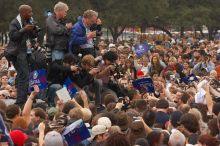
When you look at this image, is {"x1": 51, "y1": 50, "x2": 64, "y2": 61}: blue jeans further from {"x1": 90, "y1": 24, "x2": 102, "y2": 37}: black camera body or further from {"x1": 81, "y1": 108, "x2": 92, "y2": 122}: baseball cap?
{"x1": 81, "y1": 108, "x2": 92, "y2": 122}: baseball cap

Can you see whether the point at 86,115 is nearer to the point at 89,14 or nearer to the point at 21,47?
the point at 21,47

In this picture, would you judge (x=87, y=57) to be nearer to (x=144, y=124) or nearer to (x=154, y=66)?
(x=144, y=124)

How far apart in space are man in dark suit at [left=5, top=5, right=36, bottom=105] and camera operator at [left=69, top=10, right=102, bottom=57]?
1122mm

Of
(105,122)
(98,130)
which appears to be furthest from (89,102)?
(98,130)

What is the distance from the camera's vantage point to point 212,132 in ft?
30.3

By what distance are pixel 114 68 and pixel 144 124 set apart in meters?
4.05

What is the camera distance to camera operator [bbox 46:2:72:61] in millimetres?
12273

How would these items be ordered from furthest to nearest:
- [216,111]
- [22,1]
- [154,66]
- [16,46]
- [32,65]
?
[22,1] → [154,66] → [32,65] → [16,46] → [216,111]

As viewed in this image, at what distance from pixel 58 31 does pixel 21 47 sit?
0.77 meters

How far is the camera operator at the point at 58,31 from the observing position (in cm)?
1227

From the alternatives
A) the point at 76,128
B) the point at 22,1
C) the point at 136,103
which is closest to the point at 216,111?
the point at 136,103

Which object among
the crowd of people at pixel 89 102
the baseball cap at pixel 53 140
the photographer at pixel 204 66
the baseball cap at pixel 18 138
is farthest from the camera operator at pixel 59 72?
the photographer at pixel 204 66

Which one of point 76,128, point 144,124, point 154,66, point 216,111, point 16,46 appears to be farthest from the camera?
point 154,66

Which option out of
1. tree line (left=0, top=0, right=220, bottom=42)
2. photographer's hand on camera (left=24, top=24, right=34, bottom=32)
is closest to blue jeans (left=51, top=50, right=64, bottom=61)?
photographer's hand on camera (left=24, top=24, right=34, bottom=32)
